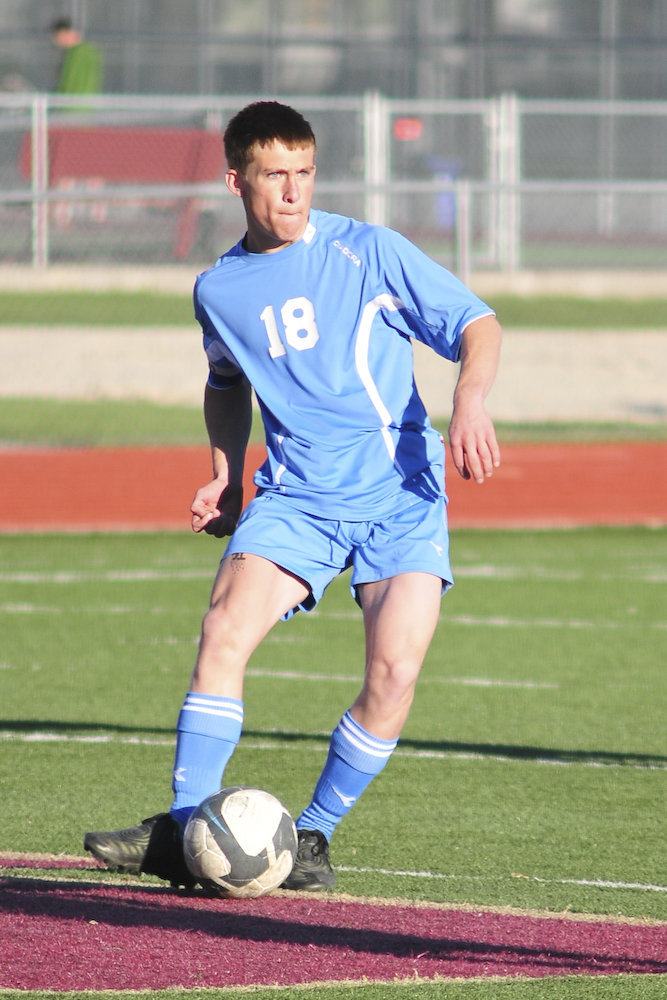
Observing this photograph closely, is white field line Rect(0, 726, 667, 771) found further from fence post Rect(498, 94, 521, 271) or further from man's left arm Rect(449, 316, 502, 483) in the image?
fence post Rect(498, 94, 521, 271)

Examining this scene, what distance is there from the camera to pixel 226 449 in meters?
5.15

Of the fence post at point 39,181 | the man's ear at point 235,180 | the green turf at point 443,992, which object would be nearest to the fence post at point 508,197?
the fence post at point 39,181

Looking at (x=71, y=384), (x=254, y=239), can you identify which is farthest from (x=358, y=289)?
(x=71, y=384)

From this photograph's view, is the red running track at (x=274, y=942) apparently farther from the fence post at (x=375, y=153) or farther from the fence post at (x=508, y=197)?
the fence post at (x=508, y=197)

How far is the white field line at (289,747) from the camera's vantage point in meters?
6.58

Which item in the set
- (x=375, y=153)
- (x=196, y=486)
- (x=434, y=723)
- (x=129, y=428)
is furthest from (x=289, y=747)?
(x=375, y=153)

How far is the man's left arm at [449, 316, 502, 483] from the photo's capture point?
4414 mm

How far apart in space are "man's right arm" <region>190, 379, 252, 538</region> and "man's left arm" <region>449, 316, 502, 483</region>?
80cm

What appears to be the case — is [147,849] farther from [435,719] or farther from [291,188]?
[435,719]

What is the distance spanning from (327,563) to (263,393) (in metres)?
0.51

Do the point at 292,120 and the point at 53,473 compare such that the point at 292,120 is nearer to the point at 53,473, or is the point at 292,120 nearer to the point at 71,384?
the point at 53,473

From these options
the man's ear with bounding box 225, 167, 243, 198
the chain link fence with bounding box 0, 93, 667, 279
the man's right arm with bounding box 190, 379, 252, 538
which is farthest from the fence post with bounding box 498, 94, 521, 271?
the man's ear with bounding box 225, 167, 243, 198

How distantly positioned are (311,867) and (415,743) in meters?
2.21

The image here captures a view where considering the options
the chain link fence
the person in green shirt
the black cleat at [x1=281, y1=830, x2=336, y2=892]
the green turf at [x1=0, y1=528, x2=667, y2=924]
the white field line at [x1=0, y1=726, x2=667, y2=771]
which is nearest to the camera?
the black cleat at [x1=281, y1=830, x2=336, y2=892]
